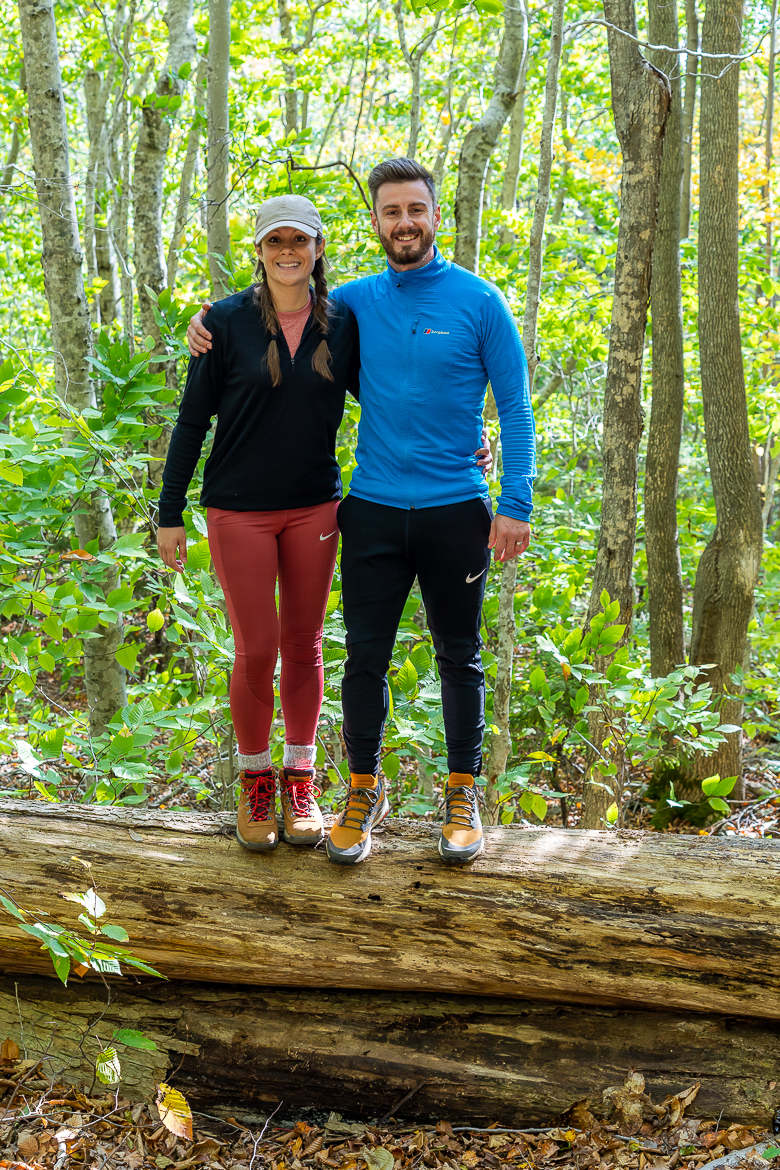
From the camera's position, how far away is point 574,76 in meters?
10.5

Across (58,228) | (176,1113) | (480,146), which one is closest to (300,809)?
(176,1113)

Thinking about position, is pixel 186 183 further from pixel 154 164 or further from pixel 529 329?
pixel 529 329

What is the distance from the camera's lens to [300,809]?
313 cm

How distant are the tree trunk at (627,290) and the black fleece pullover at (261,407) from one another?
210 cm

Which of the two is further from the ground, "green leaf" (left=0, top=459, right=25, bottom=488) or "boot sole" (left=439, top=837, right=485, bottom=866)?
"green leaf" (left=0, top=459, right=25, bottom=488)

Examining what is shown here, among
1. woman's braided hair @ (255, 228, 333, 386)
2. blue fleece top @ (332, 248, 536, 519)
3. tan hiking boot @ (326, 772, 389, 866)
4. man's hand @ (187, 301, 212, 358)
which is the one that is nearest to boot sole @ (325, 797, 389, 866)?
tan hiking boot @ (326, 772, 389, 866)

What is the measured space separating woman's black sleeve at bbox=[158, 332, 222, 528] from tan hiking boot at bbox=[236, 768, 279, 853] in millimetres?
968

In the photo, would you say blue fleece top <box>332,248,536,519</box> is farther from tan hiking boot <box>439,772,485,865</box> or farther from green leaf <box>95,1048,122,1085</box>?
green leaf <box>95,1048,122,1085</box>

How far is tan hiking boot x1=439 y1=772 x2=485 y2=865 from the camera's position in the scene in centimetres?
300

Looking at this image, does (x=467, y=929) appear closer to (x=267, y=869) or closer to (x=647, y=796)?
(x=267, y=869)

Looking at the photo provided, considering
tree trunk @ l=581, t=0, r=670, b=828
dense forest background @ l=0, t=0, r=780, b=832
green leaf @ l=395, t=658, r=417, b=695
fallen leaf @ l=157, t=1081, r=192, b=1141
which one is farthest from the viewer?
tree trunk @ l=581, t=0, r=670, b=828

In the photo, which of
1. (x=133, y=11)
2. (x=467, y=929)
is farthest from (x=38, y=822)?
(x=133, y=11)

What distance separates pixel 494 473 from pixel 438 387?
1823 millimetres

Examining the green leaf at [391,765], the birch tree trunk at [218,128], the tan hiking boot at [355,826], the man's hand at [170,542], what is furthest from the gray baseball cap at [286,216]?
the birch tree trunk at [218,128]
